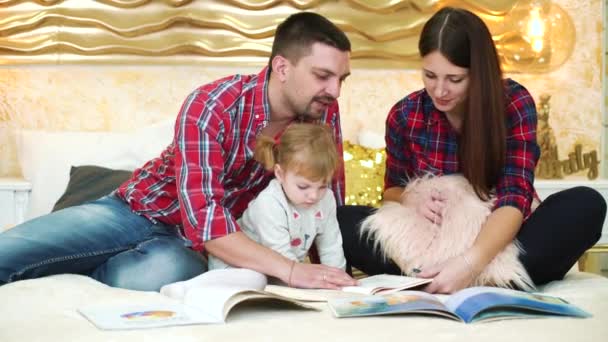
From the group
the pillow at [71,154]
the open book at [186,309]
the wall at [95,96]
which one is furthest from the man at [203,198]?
the wall at [95,96]

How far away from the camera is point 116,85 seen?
3500 millimetres

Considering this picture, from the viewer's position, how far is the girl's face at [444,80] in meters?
2.22

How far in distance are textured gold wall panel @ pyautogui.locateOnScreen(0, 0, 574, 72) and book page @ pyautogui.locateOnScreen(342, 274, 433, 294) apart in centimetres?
167

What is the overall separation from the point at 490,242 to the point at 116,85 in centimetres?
200

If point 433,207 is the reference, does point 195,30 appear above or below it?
above

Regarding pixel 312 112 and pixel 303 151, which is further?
pixel 312 112

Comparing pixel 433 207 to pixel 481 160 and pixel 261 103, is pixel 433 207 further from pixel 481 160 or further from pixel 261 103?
pixel 261 103

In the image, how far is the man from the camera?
2129mm

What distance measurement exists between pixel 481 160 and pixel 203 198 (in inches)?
30.9

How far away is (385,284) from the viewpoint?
2.03m

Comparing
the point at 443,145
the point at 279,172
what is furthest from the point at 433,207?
the point at 279,172

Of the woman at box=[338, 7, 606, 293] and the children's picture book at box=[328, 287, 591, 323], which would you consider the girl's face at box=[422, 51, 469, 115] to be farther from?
the children's picture book at box=[328, 287, 591, 323]

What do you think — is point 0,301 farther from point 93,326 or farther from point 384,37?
point 384,37

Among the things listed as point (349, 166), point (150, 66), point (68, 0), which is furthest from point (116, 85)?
point (349, 166)
